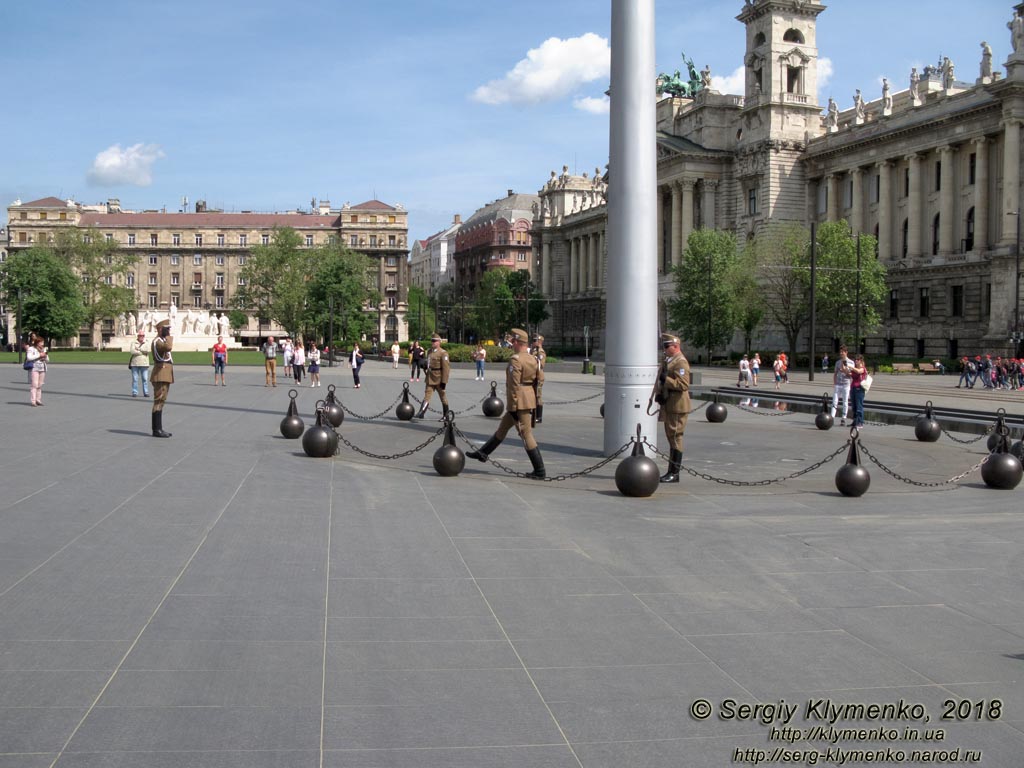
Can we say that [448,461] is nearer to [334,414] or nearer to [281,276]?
[334,414]

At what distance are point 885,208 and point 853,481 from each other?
207 ft

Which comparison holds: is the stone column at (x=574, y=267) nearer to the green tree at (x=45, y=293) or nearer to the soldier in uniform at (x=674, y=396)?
the green tree at (x=45, y=293)

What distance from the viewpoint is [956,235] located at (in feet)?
211

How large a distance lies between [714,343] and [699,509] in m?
58.8

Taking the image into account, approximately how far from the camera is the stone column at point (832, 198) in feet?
248

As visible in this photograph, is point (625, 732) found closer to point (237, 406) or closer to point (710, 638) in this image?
point (710, 638)

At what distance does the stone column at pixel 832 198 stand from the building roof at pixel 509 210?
72.2 m

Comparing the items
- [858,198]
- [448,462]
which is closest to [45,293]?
[858,198]

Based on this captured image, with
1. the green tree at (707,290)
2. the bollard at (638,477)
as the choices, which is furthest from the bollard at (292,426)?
the green tree at (707,290)

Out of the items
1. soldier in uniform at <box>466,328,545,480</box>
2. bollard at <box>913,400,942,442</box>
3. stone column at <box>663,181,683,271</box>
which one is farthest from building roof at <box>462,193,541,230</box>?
soldier in uniform at <box>466,328,545,480</box>

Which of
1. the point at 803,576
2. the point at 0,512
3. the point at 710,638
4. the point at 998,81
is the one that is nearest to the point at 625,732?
the point at 710,638

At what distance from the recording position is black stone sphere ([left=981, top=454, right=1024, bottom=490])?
12.9 m

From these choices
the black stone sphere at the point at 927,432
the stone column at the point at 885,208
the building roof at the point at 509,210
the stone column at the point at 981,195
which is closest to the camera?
the black stone sphere at the point at 927,432

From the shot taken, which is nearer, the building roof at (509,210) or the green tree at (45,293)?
the green tree at (45,293)
